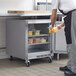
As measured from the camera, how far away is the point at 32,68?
12.5ft

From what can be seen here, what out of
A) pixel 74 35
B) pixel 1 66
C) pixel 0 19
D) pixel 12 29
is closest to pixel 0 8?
pixel 0 19

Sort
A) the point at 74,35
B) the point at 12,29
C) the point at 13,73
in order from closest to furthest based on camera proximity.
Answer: the point at 74,35
the point at 13,73
the point at 12,29

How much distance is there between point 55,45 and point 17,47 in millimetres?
731

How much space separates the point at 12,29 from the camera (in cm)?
428

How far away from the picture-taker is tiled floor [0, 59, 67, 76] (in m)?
3.48

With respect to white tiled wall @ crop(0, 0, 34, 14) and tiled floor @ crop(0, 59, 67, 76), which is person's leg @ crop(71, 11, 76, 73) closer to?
tiled floor @ crop(0, 59, 67, 76)

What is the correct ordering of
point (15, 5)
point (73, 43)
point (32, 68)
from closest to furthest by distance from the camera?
point (73, 43)
point (32, 68)
point (15, 5)

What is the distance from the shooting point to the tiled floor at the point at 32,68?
3.48 m

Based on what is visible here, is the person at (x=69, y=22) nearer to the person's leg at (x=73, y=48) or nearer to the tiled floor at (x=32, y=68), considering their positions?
the person's leg at (x=73, y=48)

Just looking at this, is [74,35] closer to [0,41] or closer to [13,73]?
[13,73]

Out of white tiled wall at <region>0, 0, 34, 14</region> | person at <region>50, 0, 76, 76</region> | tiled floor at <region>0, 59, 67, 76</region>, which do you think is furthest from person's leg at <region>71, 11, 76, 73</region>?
white tiled wall at <region>0, 0, 34, 14</region>

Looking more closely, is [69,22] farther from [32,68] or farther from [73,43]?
[32,68]

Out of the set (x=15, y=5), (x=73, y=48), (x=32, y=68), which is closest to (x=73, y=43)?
(x=73, y=48)

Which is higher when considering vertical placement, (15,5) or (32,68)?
(15,5)
